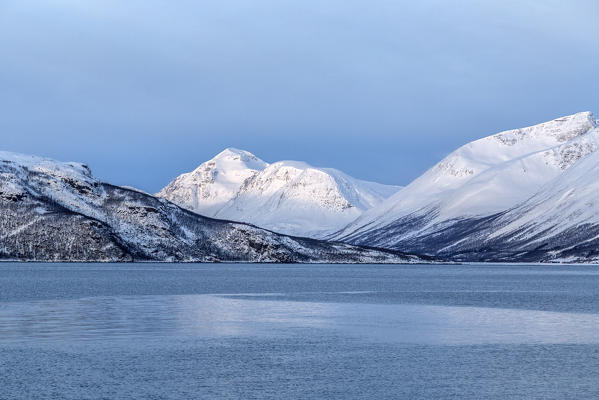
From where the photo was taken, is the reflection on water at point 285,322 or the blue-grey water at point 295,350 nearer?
the blue-grey water at point 295,350

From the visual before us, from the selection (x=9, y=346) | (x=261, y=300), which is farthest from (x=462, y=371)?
(x=261, y=300)

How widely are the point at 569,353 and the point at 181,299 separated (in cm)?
6972

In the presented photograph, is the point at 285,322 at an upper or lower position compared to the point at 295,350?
upper

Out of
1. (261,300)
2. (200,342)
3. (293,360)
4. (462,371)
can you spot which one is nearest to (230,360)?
(293,360)

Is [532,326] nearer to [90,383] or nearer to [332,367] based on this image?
[332,367]

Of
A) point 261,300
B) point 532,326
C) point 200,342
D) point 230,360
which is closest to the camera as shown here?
point 230,360

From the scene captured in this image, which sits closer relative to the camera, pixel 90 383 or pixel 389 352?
pixel 90 383

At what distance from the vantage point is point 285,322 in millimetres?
88500

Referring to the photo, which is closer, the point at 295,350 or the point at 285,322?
the point at 295,350

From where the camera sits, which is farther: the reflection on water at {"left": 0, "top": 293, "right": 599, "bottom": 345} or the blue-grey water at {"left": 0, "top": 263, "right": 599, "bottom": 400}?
the reflection on water at {"left": 0, "top": 293, "right": 599, "bottom": 345}

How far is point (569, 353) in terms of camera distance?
214 feet

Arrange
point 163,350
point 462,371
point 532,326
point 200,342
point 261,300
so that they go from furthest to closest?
1. point 261,300
2. point 532,326
3. point 200,342
4. point 163,350
5. point 462,371

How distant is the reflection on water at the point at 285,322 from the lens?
249 feet

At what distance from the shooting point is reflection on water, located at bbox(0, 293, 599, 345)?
249 feet
